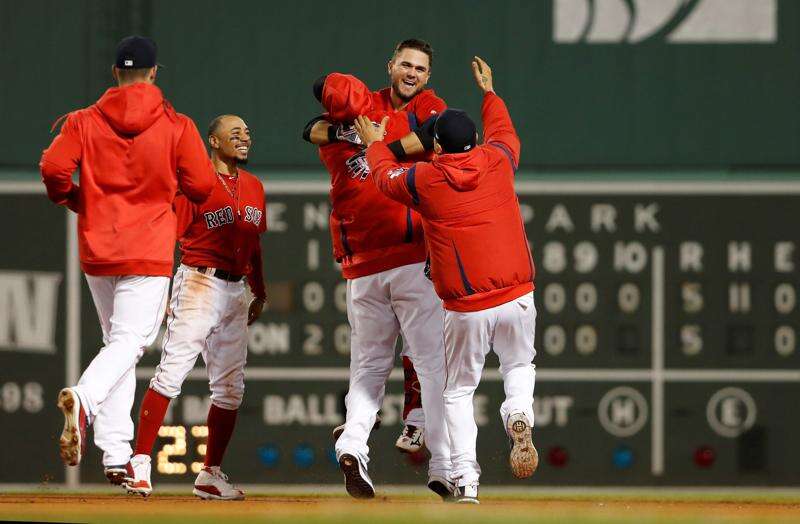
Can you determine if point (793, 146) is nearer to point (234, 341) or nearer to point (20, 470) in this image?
point (234, 341)

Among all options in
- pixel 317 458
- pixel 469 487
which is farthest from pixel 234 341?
pixel 317 458

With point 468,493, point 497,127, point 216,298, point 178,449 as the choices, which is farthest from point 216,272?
point 178,449

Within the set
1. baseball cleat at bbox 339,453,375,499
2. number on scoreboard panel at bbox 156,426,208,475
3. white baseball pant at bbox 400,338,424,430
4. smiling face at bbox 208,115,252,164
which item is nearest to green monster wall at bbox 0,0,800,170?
number on scoreboard panel at bbox 156,426,208,475

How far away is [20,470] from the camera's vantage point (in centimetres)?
951

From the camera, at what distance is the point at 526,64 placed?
9.57 metres

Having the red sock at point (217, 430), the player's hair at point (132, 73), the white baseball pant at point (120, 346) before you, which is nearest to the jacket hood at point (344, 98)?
the player's hair at point (132, 73)

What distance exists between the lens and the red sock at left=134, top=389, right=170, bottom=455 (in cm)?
723

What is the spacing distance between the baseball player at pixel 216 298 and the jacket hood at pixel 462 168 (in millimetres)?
1161

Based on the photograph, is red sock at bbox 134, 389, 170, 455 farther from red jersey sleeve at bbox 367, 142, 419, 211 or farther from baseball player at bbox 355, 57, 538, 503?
red jersey sleeve at bbox 367, 142, 419, 211

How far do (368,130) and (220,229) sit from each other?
920mm

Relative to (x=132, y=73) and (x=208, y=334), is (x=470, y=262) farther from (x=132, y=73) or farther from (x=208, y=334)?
(x=132, y=73)

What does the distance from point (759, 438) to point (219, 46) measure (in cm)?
392

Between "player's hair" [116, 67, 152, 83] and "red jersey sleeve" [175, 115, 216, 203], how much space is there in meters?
0.26

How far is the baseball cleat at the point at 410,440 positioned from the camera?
7.46 m
